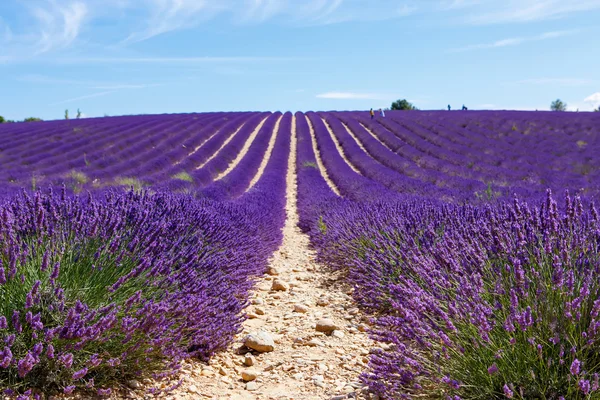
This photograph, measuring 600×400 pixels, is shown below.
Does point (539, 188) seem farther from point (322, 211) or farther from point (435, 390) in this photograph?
point (435, 390)

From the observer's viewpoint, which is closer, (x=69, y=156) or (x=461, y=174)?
(x=461, y=174)

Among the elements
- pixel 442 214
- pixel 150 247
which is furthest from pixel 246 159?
pixel 150 247

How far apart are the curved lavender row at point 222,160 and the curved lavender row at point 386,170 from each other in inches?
186

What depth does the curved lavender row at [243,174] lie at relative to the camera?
957 centimetres

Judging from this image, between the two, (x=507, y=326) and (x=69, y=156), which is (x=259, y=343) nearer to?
(x=507, y=326)

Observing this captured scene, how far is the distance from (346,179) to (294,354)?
32.9ft

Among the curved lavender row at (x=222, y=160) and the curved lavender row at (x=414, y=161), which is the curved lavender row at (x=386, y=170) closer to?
the curved lavender row at (x=414, y=161)

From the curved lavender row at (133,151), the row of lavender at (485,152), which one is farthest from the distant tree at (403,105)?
the curved lavender row at (133,151)

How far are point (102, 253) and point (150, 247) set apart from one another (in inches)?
13.8

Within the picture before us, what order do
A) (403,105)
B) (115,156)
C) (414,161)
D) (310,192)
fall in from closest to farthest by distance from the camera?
1. (310,192)
2. (115,156)
3. (414,161)
4. (403,105)

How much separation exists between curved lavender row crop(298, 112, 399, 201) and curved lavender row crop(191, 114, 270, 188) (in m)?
3.67

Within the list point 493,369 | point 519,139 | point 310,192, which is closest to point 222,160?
point 310,192

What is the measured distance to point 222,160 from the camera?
17469mm

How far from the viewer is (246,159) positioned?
17844mm
